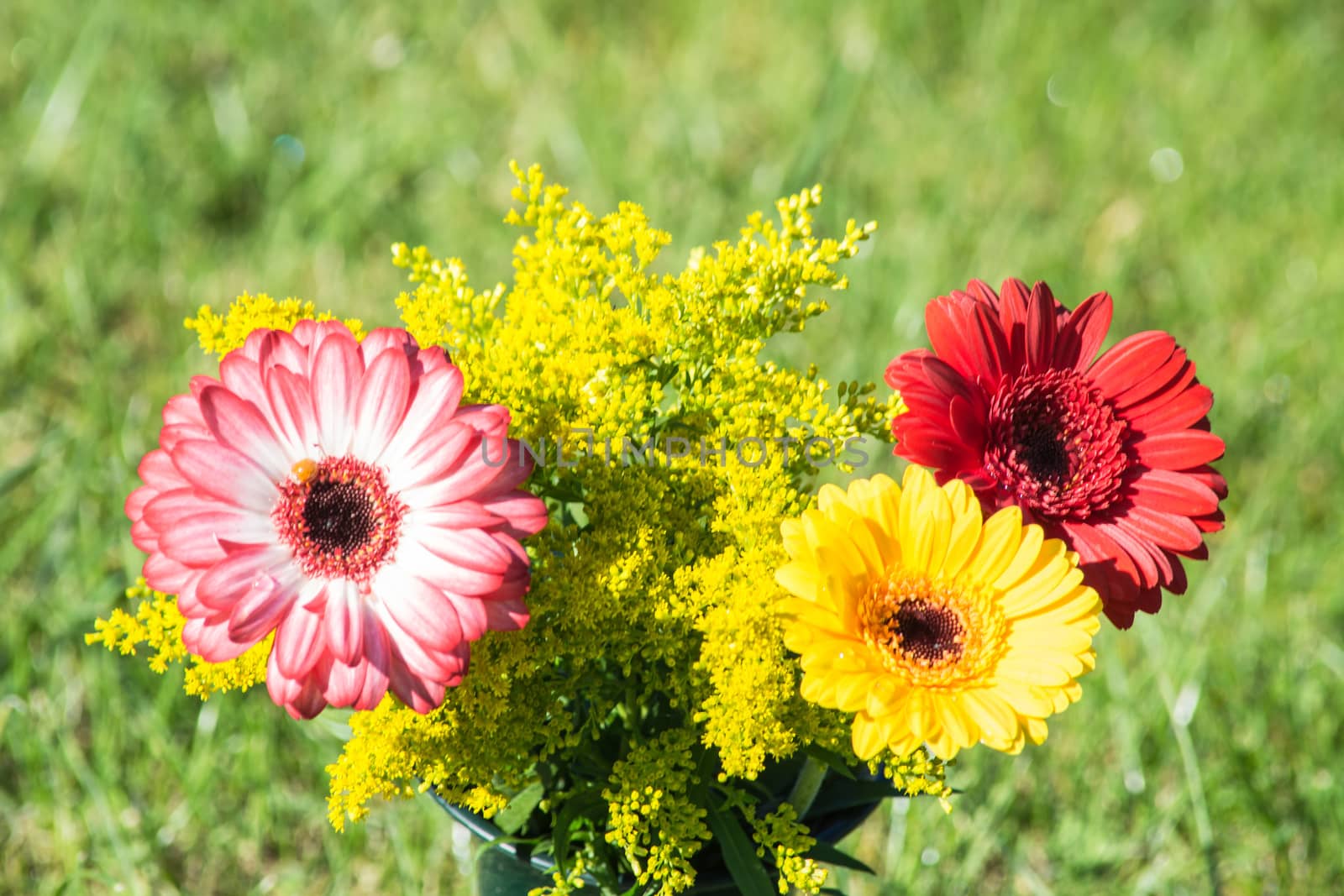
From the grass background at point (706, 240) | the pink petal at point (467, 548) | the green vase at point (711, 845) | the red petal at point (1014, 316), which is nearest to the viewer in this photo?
the pink petal at point (467, 548)

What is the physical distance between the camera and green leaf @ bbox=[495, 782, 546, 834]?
80 centimetres

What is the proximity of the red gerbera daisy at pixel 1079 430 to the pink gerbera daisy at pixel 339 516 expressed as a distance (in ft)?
0.75

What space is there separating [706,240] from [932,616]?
4.47 ft

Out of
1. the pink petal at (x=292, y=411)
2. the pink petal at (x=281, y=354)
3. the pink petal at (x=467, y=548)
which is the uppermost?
the pink petal at (x=281, y=354)

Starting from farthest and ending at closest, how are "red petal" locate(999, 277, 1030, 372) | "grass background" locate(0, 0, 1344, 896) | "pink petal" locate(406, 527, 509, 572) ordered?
"grass background" locate(0, 0, 1344, 896), "red petal" locate(999, 277, 1030, 372), "pink petal" locate(406, 527, 509, 572)

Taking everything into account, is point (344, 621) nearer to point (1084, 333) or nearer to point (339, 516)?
point (339, 516)

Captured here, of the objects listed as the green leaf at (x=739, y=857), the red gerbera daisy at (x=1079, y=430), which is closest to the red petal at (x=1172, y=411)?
the red gerbera daisy at (x=1079, y=430)

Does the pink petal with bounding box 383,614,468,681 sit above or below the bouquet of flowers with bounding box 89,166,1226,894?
below

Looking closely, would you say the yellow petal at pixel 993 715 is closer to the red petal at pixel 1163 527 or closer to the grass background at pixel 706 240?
the red petal at pixel 1163 527

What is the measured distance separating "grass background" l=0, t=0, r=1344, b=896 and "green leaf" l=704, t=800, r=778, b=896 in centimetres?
56

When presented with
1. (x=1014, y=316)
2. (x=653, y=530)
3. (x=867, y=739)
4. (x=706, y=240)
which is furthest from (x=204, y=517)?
(x=706, y=240)

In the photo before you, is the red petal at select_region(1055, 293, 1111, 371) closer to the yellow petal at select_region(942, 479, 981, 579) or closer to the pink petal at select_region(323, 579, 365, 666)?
the yellow petal at select_region(942, 479, 981, 579)

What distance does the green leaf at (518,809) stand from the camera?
0.80 meters

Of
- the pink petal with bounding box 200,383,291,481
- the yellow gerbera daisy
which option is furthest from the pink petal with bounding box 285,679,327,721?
the yellow gerbera daisy
